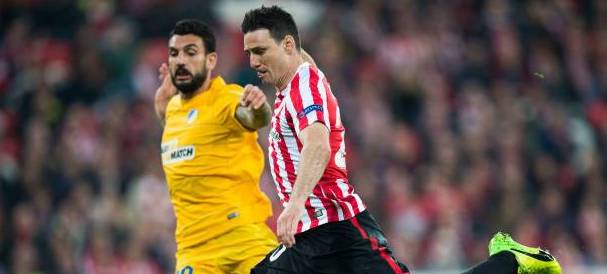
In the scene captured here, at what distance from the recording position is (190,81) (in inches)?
332

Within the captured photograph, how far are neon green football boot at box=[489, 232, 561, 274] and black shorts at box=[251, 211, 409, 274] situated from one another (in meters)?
0.90

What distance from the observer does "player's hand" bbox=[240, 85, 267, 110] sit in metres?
7.74

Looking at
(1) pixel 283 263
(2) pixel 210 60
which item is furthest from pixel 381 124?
(1) pixel 283 263

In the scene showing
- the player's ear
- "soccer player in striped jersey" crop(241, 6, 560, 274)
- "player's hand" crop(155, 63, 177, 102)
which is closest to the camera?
"soccer player in striped jersey" crop(241, 6, 560, 274)

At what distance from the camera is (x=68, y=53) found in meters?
15.5

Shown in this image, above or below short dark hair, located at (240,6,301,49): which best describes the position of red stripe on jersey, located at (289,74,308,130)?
below

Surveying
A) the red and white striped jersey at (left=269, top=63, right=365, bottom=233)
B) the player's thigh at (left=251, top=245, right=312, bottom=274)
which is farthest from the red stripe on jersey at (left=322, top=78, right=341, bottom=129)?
the player's thigh at (left=251, top=245, right=312, bottom=274)

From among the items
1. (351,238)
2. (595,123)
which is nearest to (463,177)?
(595,123)

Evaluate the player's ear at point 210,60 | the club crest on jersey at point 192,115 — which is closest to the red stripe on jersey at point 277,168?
the club crest on jersey at point 192,115

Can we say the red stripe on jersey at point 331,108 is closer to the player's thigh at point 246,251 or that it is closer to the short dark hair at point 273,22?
the short dark hair at point 273,22

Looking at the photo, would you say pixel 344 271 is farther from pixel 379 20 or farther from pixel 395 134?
pixel 379 20

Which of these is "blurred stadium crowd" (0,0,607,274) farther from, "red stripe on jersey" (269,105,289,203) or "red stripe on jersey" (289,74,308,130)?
"red stripe on jersey" (289,74,308,130)

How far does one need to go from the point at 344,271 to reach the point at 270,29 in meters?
1.43

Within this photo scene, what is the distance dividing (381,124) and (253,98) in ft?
25.2
